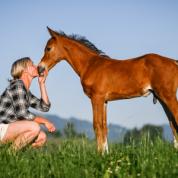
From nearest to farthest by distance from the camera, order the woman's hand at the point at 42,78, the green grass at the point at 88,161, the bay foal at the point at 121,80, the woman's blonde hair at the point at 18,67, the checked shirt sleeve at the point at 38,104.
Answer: the green grass at the point at 88,161 < the woman's blonde hair at the point at 18,67 < the checked shirt sleeve at the point at 38,104 < the bay foal at the point at 121,80 < the woman's hand at the point at 42,78

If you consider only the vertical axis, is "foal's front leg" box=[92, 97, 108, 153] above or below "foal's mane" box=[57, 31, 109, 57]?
below

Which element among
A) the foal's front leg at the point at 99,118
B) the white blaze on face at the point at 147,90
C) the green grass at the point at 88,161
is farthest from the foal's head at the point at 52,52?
the green grass at the point at 88,161

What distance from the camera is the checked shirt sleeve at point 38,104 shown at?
10.4 metres

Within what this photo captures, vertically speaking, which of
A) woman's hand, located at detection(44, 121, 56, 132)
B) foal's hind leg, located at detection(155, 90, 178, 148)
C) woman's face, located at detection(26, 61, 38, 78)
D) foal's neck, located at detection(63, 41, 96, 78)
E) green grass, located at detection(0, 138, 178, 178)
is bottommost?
green grass, located at detection(0, 138, 178, 178)

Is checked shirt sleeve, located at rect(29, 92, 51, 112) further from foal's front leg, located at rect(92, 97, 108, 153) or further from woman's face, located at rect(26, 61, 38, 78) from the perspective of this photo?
foal's front leg, located at rect(92, 97, 108, 153)

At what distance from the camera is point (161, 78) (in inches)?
417

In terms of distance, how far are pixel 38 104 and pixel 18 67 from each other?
987mm

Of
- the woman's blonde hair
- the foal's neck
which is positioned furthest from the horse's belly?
the woman's blonde hair

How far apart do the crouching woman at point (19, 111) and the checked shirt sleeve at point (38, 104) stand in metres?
0.29

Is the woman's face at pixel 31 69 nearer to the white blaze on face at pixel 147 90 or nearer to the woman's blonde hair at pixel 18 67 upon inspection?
the woman's blonde hair at pixel 18 67

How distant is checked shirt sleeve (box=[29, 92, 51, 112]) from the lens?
1041 centimetres

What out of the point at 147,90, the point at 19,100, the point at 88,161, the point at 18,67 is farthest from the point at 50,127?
the point at 147,90

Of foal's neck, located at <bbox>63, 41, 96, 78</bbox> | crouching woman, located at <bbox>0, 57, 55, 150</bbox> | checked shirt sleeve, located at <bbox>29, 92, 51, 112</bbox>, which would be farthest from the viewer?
foal's neck, located at <bbox>63, 41, 96, 78</bbox>

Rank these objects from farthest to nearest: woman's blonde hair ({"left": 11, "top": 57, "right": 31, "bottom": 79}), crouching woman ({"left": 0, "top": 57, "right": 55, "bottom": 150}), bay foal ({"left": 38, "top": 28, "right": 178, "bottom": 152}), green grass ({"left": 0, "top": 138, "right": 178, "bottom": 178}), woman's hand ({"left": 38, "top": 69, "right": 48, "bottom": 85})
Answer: woman's hand ({"left": 38, "top": 69, "right": 48, "bottom": 85})
bay foal ({"left": 38, "top": 28, "right": 178, "bottom": 152})
woman's blonde hair ({"left": 11, "top": 57, "right": 31, "bottom": 79})
crouching woman ({"left": 0, "top": 57, "right": 55, "bottom": 150})
green grass ({"left": 0, "top": 138, "right": 178, "bottom": 178})
